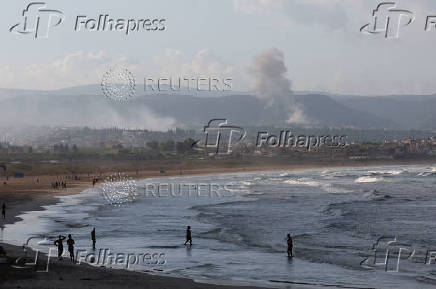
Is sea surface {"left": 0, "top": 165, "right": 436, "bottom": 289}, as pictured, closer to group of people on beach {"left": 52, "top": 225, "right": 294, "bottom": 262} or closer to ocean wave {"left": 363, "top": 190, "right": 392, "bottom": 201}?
ocean wave {"left": 363, "top": 190, "right": 392, "bottom": 201}

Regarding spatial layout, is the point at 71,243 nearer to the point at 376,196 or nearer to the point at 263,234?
the point at 263,234

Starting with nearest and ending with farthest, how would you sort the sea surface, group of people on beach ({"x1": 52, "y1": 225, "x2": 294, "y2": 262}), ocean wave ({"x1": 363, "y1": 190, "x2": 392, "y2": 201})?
the sea surface, group of people on beach ({"x1": 52, "y1": 225, "x2": 294, "y2": 262}), ocean wave ({"x1": 363, "y1": 190, "x2": 392, "y2": 201})

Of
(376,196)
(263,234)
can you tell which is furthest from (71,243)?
(376,196)

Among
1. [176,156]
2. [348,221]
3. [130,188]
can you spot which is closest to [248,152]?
[176,156]

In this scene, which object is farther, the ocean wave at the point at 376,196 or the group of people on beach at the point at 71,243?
the ocean wave at the point at 376,196

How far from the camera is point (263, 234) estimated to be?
4028 cm

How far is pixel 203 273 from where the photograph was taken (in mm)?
28109

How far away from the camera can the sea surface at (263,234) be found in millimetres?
28406

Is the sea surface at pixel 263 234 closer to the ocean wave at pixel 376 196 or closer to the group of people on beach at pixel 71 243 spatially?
the ocean wave at pixel 376 196

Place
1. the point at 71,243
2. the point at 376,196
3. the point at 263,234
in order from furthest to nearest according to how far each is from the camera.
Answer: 1. the point at 376,196
2. the point at 263,234
3. the point at 71,243

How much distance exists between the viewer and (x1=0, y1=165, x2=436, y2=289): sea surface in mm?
28406

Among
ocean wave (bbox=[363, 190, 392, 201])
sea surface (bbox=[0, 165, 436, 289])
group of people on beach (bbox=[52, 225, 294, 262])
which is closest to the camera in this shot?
sea surface (bbox=[0, 165, 436, 289])

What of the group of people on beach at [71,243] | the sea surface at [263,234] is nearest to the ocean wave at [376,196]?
the sea surface at [263,234]

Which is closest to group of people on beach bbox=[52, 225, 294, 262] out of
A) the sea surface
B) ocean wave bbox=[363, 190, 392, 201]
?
the sea surface
